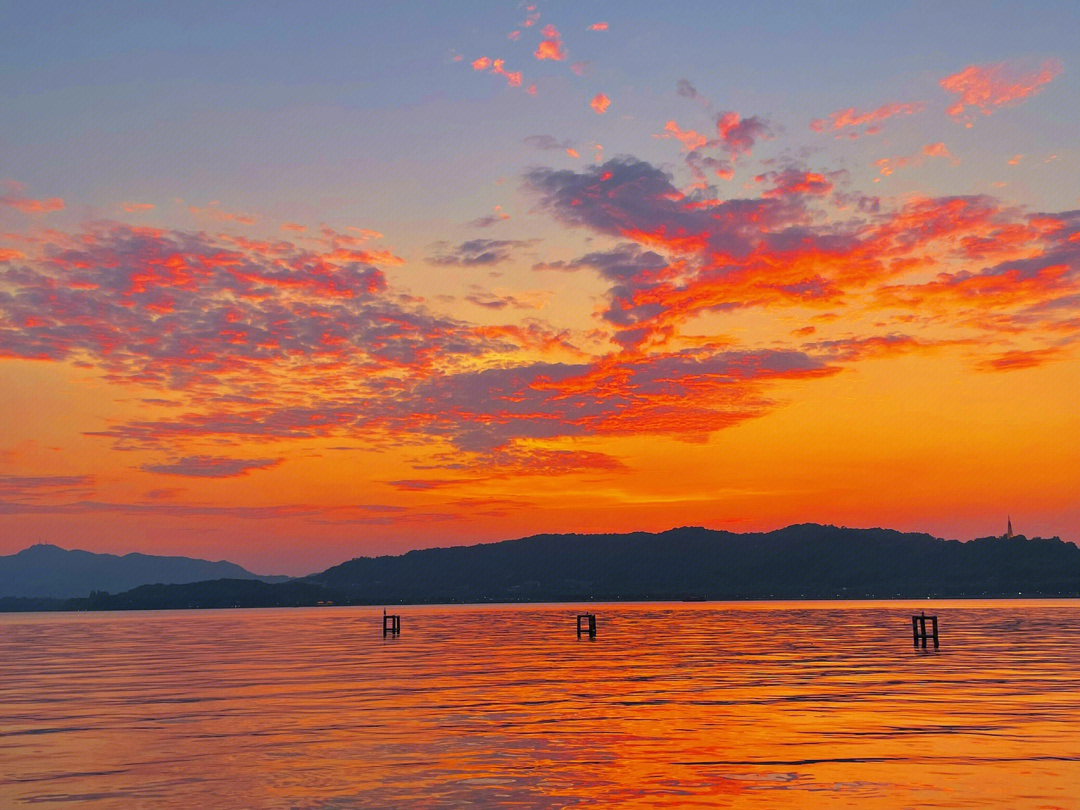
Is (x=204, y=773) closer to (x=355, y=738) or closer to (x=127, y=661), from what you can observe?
(x=355, y=738)

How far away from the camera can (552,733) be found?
3562 cm

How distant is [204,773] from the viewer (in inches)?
1160

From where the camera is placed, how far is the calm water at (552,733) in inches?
1027

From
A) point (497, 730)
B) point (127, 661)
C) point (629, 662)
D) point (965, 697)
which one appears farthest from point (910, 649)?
point (127, 661)

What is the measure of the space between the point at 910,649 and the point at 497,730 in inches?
2175

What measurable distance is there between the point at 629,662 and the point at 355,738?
3777 centimetres

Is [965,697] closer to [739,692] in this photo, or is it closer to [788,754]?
[739,692]

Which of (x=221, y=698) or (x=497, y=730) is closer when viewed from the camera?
(x=497, y=730)

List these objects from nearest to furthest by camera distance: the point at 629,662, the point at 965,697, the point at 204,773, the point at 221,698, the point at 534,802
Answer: the point at 534,802
the point at 204,773
the point at 965,697
the point at 221,698
the point at 629,662

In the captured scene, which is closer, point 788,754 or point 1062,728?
point 788,754

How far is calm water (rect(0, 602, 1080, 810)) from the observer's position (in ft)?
85.6

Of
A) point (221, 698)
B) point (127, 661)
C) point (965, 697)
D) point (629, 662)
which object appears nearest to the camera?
point (965, 697)

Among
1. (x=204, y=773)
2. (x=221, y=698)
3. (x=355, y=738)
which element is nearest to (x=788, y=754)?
(x=355, y=738)

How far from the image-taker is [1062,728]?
35188 mm
